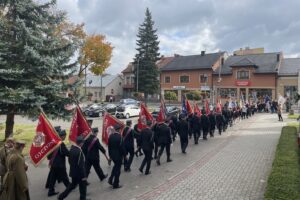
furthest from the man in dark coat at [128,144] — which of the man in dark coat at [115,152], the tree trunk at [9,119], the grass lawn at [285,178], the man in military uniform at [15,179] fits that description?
the tree trunk at [9,119]

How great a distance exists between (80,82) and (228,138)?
8945 millimetres

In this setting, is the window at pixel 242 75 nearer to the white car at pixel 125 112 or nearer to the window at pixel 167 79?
the window at pixel 167 79

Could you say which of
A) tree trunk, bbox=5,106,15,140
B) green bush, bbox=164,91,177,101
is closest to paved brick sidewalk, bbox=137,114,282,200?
tree trunk, bbox=5,106,15,140

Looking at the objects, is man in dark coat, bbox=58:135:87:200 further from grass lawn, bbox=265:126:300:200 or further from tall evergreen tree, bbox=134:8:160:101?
tall evergreen tree, bbox=134:8:160:101

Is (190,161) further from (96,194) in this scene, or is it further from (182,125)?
(96,194)

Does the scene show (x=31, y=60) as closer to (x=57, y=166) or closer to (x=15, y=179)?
(x=57, y=166)

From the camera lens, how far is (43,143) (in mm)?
8516

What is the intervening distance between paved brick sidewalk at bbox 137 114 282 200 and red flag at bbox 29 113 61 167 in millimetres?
2597

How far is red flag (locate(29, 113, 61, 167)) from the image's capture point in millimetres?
8453

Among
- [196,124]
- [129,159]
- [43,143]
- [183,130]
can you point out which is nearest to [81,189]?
[43,143]

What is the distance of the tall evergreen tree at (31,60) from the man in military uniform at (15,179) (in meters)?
6.99

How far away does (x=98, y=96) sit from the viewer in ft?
259

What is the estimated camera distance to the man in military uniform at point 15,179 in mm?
6742

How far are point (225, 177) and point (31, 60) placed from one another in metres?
9.35
